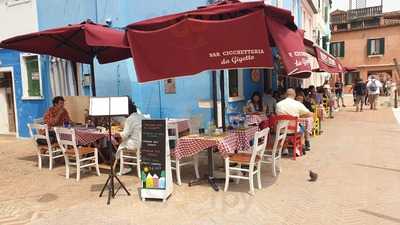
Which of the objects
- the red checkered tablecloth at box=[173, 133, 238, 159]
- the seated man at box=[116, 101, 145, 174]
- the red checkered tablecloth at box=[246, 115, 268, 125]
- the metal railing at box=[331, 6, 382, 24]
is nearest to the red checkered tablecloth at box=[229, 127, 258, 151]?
the red checkered tablecloth at box=[173, 133, 238, 159]

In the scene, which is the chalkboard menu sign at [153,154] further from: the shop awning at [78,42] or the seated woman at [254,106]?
the seated woman at [254,106]

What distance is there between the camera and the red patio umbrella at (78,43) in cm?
621

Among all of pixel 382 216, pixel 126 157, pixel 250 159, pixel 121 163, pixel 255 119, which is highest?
pixel 255 119

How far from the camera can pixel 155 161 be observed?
5.59m

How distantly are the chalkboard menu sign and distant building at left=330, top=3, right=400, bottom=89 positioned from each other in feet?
116

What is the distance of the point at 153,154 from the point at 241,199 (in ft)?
4.72

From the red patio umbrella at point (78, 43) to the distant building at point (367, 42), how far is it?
33.6 m

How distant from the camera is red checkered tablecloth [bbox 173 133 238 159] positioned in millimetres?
5812

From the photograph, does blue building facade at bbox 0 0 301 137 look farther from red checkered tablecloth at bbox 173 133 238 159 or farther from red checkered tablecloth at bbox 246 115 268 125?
red checkered tablecloth at bbox 173 133 238 159

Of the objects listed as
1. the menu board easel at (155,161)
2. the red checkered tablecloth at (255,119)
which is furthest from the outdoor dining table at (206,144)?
the red checkered tablecloth at (255,119)

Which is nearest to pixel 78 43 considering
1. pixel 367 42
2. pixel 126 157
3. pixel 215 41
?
pixel 126 157

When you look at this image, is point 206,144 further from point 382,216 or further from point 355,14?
point 355,14

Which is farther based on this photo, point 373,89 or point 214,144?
point 373,89

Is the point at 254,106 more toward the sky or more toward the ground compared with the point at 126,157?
more toward the sky
